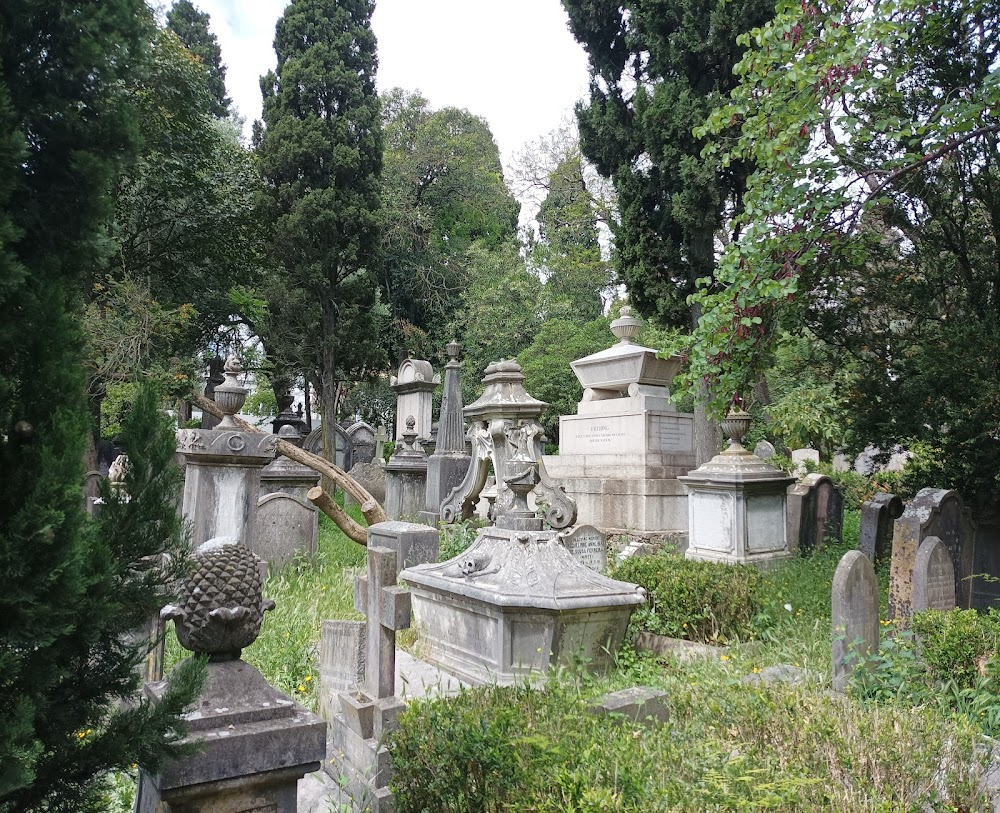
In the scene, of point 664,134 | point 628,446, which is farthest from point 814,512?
point 664,134

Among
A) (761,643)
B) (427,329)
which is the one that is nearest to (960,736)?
(761,643)

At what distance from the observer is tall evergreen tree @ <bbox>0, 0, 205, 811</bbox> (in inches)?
60.0

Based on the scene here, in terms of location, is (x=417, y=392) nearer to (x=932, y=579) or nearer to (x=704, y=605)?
(x=704, y=605)

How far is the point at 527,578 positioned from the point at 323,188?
14.7 m

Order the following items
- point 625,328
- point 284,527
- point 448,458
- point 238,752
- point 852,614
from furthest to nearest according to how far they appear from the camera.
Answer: point 448,458, point 625,328, point 284,527, point 852,614, point 238,752

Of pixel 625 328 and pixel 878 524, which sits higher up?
pixel 625 328

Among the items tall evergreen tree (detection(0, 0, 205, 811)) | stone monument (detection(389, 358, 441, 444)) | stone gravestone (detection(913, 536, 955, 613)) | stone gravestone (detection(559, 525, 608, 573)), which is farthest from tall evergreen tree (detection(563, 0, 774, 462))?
tall evergreen tree (detection(0, 0, 205, 811))

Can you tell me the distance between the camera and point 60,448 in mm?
1564

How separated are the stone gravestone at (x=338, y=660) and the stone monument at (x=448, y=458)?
5.78 meters

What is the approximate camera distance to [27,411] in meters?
1.59

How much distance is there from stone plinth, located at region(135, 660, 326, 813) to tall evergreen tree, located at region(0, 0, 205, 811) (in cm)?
20

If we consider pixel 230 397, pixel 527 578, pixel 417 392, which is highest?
pixel 417 392

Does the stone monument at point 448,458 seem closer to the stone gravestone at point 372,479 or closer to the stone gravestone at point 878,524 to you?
the stone gravestone at point 372,479

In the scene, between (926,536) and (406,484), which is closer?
(926,536)
